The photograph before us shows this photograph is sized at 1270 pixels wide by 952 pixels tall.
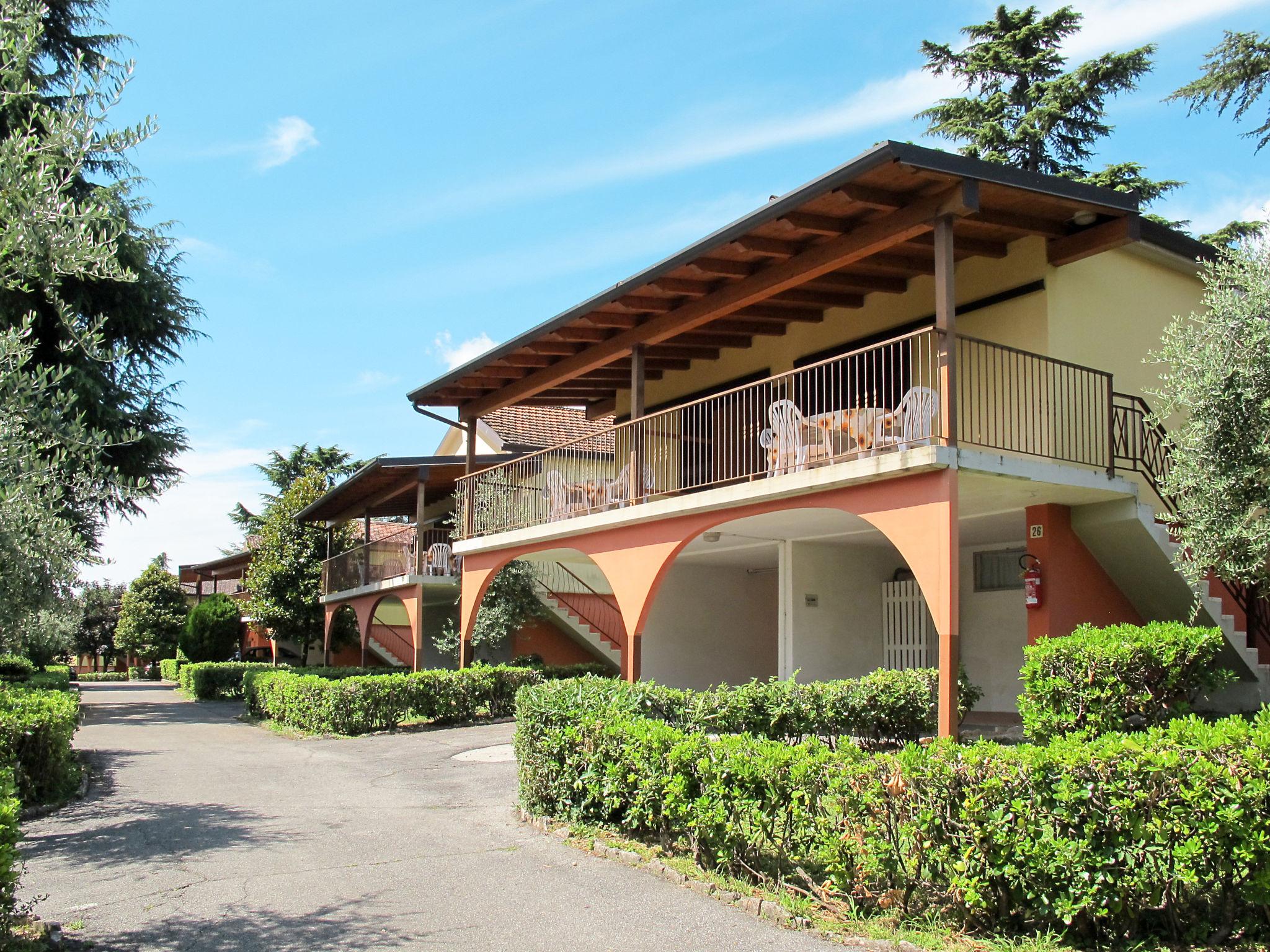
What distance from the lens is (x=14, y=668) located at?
2389cm

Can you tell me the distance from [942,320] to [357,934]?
7.00 metres

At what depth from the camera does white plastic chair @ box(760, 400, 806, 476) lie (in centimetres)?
1117

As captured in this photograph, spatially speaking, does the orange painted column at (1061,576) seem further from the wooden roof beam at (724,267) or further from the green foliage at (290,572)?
the green foliage at (290,572)

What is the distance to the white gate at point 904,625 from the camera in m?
14.9

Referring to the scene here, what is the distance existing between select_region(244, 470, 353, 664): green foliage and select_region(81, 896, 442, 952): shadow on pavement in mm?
25898

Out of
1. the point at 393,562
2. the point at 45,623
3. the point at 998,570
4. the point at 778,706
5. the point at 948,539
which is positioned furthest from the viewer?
the point at 393,562

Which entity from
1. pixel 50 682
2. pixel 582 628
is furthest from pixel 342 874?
pixel 50 682

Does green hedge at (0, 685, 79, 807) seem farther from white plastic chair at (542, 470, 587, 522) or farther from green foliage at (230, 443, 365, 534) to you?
green foliage at (230, 443, 365, 534)

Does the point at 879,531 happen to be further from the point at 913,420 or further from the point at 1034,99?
the point at 1034,99

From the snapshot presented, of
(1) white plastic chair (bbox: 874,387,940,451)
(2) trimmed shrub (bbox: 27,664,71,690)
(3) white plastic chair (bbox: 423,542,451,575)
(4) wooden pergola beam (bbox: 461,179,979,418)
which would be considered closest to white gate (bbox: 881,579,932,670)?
(4) wooden pergola beam (bbox: 461,179,979,418)

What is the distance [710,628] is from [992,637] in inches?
220

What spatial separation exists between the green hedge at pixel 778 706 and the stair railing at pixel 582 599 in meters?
10.2

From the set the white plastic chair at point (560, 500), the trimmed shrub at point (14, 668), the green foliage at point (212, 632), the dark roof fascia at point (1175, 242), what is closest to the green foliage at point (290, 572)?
the green foliage at point (212, 632)

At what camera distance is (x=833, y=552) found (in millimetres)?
14961
